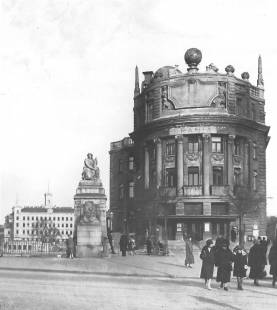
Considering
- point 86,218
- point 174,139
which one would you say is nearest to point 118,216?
point 174,139

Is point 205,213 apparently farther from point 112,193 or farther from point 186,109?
point 112,193

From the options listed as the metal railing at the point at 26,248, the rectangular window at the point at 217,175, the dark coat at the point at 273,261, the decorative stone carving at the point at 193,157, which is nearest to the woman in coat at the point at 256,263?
the dark coat at the point at 273,261

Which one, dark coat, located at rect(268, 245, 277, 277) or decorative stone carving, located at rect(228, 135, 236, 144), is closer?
dark coat, located at rect(268, 245, 277, 277)

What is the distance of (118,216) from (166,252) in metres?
35.8

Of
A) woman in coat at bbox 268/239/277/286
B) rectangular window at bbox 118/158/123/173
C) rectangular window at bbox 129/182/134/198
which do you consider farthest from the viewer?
rectangular window at bbox 118/158/123/173

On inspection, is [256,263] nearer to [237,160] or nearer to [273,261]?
[273,261]

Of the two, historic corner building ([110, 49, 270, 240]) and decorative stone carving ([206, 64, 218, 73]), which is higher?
decorative stone carving ([206, 64, 218, 73])

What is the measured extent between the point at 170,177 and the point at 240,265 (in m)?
45.1

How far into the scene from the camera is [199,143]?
6400 cm

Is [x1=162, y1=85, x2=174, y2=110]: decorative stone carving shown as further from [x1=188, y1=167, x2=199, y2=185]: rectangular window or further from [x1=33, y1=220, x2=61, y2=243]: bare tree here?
[x1=33, y1=220, x2=61, y2=243]: bare tree

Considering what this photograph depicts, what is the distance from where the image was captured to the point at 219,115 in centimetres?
6300

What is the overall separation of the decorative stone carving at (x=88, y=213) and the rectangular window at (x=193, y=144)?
31745mm

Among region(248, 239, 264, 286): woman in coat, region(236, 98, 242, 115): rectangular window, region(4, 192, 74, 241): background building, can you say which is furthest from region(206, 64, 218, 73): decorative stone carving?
region(4, 192, 74, 241): background building

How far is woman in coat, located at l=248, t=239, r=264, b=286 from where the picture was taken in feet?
72.0
